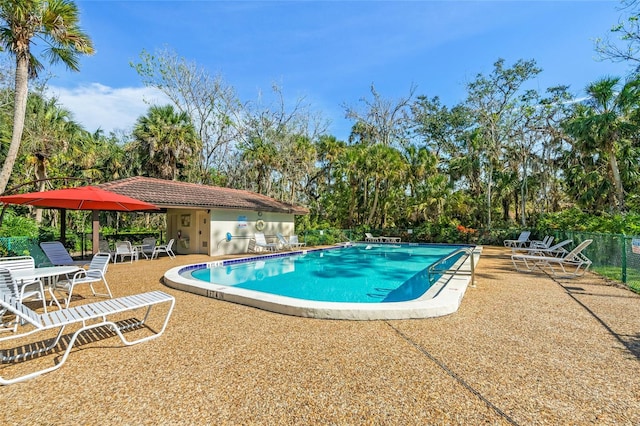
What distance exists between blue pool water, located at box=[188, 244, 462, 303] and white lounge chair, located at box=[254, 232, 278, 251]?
1.43 metres

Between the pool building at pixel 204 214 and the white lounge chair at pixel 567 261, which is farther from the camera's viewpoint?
the pool building at pixel 204 214

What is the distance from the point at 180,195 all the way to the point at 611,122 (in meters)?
19.9

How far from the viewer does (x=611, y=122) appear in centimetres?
1404

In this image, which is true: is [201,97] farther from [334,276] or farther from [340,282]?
[340,282]

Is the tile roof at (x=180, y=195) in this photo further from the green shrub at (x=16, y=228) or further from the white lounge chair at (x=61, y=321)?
the white lounge chair at (x=61, y=321)

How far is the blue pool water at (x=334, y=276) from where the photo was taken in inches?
328

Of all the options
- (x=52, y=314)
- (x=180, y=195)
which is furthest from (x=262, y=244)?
(x=52, y=314)

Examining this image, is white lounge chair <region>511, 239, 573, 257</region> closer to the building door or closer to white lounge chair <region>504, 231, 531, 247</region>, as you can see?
white lounge chair <region>504, 231, 531, 247</region>

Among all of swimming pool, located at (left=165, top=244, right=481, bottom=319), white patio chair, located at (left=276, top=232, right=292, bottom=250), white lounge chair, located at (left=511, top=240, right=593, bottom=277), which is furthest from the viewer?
white patio chair, located at (left=276, top=232, right=292, bottom=250)

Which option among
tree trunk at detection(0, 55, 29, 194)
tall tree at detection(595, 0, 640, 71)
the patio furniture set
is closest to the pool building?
tree trunk at detection(0, 55, 29, 194)

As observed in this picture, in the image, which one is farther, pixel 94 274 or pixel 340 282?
pixel 340 282

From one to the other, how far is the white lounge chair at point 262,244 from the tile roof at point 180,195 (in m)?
1.43

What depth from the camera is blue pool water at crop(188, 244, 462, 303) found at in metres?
8.33

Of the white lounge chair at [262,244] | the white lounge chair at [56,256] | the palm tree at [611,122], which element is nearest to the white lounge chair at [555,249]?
the palm tree at [611,122]
